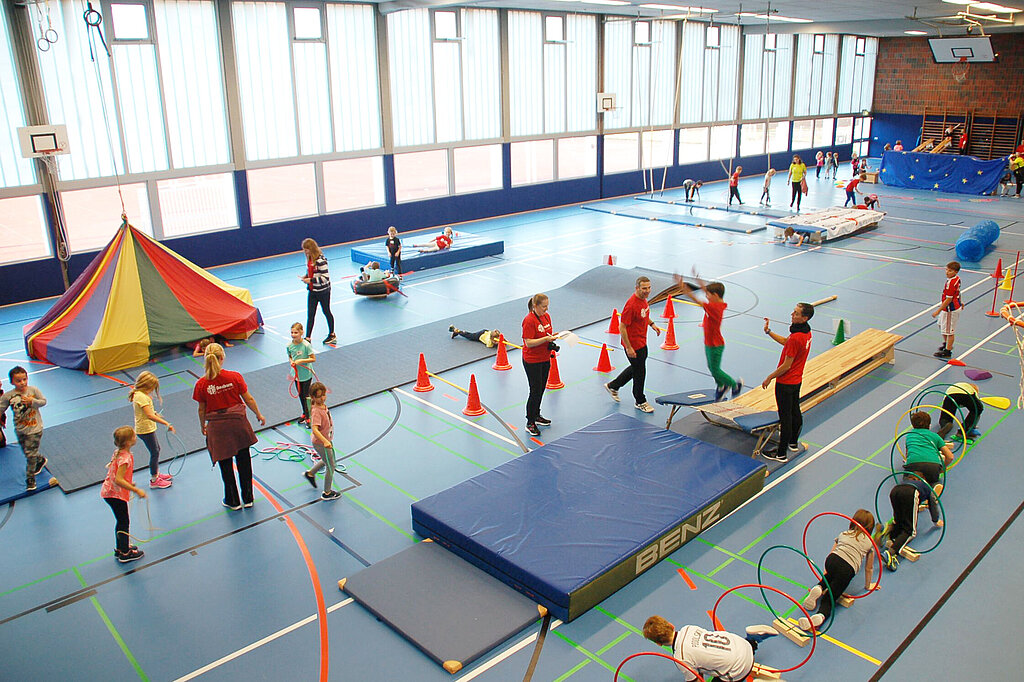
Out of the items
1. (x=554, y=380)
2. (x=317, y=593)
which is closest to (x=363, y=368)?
(x=554, y=380)

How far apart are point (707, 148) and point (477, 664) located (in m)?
29.3

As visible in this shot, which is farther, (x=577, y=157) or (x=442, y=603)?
(x=577, y=157)

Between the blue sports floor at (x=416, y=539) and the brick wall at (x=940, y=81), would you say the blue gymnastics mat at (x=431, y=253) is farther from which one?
the brick wall at (x=940, y=81)

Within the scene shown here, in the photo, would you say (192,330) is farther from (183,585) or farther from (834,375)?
(834,375)

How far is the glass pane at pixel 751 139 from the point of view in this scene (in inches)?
1333

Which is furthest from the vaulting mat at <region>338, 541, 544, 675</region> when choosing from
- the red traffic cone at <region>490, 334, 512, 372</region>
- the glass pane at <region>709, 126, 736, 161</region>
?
the glass pane at <region>709, 126, 736, 161</region>

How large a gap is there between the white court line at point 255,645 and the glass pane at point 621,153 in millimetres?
23733

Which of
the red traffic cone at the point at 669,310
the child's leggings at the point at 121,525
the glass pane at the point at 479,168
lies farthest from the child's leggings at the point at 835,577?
the glass pane at the point at 479,168

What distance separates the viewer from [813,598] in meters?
6.28

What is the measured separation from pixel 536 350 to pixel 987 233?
14.5 meters

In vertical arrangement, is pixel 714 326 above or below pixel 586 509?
above

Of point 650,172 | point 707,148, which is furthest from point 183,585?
point 707,148

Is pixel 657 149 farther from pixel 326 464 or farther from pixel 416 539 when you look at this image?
pixel 416 539

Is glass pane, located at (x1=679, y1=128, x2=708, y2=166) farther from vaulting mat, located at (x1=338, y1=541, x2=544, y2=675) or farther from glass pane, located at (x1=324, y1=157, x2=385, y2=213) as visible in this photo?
vaulting mat, located at (x1=338, y1=541, x2=544, y2=675)
